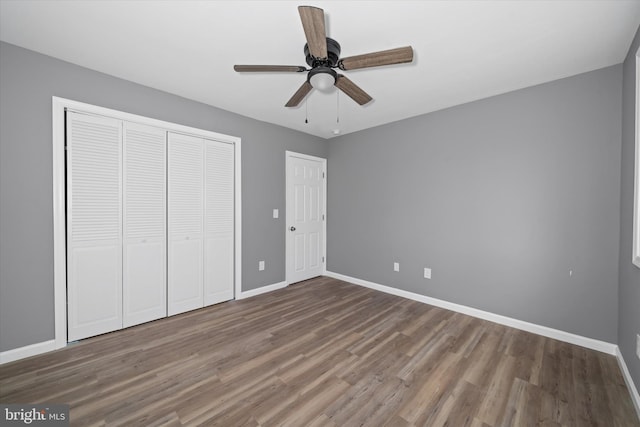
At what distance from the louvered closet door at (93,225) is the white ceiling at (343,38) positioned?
2.07ft

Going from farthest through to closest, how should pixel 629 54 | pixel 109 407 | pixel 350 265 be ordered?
pixel 350 265, pixel 629 54, pixel 109 407

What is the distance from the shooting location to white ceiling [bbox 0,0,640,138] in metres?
1.61

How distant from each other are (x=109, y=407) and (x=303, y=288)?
8.37 feet

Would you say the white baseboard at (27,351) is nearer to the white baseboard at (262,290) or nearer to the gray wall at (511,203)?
the white baseboard at (262,290)

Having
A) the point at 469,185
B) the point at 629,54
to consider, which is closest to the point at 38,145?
the point at 469,185

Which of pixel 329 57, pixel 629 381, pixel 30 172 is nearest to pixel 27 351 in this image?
pixel 30 172

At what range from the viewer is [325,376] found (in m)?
1.89

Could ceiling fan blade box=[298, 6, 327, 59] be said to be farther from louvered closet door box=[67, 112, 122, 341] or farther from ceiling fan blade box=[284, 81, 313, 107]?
louvered closet door box=[67, 112, 122, 341]

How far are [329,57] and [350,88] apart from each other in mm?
296

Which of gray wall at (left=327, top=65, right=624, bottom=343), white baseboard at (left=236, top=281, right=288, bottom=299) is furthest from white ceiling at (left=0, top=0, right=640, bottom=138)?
white baseboard at (left=236, top=281, right=288, bottom=299)

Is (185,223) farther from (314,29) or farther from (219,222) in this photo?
(314,29)

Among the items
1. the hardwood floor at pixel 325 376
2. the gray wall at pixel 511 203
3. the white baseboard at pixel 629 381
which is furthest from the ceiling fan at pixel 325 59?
the white baseboard at pixel 629 381

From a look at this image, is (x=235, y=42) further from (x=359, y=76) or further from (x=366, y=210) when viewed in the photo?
(x=366, y=210)

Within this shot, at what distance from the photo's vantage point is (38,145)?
211cm
